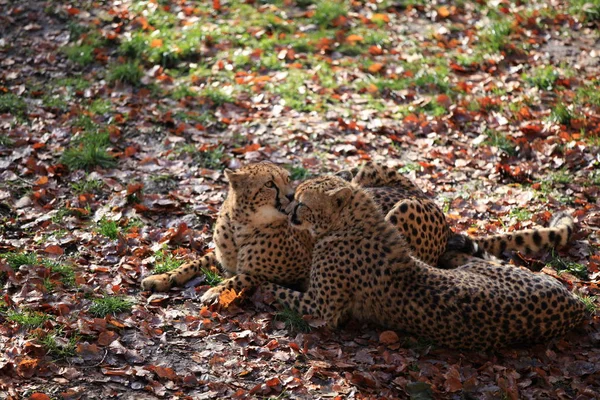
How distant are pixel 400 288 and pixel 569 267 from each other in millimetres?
1787

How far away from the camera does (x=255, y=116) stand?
401 inches

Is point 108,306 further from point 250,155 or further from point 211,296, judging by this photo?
point 250,155

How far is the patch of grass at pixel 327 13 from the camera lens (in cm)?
1239

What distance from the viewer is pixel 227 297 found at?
6.35 metres

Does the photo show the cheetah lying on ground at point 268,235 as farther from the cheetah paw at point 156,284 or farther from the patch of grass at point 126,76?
the patch of grass at point 126,76

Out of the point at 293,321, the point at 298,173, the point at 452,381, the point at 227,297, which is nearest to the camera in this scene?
the point at 452,381

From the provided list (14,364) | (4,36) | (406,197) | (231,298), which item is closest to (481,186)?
(406,197)

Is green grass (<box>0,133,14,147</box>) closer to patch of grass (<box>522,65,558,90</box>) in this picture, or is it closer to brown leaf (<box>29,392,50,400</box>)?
brown leaf (<box>29,392,50,400</box>)

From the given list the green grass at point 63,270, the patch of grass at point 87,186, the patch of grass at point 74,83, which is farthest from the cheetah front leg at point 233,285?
the patch of grass at point 74,83

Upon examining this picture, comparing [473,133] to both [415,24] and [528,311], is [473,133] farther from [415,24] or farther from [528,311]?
[528,311]

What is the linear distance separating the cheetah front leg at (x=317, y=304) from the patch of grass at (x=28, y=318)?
171 cm

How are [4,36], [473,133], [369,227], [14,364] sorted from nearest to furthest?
[14,364]
[369,227]
[473,133]
[4,36]

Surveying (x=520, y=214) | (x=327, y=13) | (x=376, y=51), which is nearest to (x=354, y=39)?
(x=376, y=51)

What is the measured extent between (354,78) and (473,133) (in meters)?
2.06
